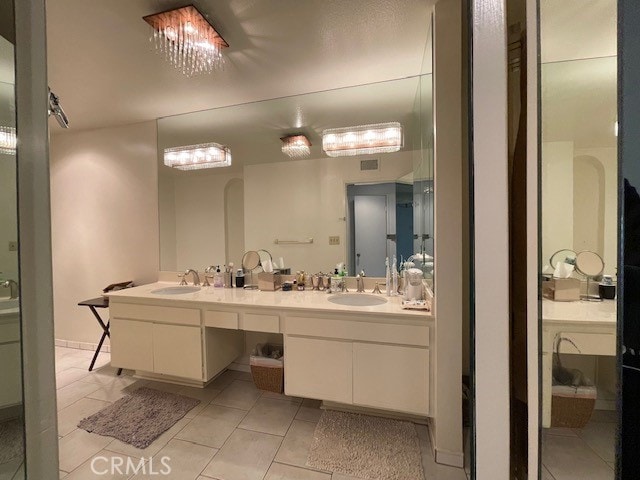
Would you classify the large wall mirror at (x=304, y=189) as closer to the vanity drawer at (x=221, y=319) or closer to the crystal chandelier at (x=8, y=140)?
the vanity drawer at (x=221, y=319)

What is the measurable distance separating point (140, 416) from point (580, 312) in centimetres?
250

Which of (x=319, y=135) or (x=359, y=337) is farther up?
(x=319, y=135)

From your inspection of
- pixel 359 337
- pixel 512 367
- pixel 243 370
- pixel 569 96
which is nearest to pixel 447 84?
pixel 569 96

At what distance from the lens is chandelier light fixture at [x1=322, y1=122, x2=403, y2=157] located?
194cm

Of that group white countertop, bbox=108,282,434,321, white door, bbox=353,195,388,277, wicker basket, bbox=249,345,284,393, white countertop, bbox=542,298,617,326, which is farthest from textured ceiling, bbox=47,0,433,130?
wicker basket, bbox=249,345,284,393

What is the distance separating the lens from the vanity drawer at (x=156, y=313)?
74.8 inches

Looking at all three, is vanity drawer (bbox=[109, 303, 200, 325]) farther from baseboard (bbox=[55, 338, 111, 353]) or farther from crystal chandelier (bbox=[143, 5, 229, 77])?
crystal chandelier (bbox=[143, 5, 229, 77])

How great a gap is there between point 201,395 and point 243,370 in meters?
0.42

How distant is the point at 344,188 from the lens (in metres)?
2.09

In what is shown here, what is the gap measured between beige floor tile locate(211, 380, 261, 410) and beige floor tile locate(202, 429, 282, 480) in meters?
0.29

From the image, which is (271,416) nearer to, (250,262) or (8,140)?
(250,262)

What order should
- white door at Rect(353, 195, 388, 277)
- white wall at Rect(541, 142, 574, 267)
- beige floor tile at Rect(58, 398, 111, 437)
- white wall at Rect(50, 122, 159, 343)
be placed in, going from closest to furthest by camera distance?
1. white wall at Rect(541, 142, 574, 267)
2. beige floor tile at Rect(58, 398, 111, 437)
3. white door at Rect(353, 195, 388, 277)
4. white wall at Rect(50, 122, 159, 343)

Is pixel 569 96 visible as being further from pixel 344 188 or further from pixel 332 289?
pixel 332 289

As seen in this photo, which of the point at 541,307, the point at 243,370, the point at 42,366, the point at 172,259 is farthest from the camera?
the point at 172,259
